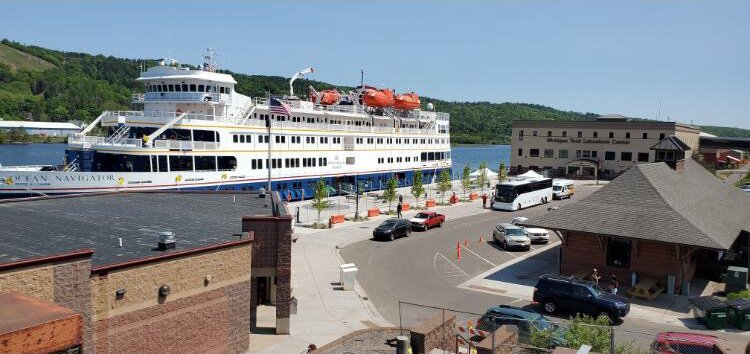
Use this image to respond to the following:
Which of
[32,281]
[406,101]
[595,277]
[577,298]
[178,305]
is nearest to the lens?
[32,281]

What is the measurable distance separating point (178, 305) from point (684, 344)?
497 inches

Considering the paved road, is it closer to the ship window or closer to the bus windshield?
the bus windshield

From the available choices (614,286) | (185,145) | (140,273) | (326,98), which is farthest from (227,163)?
(140,273)

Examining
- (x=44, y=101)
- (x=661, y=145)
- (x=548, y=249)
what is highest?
(x=44, y=101)

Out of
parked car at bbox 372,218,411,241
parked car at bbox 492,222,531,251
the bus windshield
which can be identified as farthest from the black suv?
the bus windshield

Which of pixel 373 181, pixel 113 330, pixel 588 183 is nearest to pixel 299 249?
pixel 113 330

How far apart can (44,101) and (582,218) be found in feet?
696

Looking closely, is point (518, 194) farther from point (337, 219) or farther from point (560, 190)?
point (337, 219)

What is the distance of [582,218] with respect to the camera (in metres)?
24.0

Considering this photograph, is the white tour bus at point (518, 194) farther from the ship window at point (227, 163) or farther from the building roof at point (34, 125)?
the building roof at point (34, 125)

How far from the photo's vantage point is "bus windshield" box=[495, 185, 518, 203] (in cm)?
4772

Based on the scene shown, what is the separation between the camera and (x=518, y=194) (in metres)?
48.0

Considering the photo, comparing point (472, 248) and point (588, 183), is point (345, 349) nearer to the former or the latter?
point (472, 248)

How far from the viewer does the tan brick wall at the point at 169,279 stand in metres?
11.7
